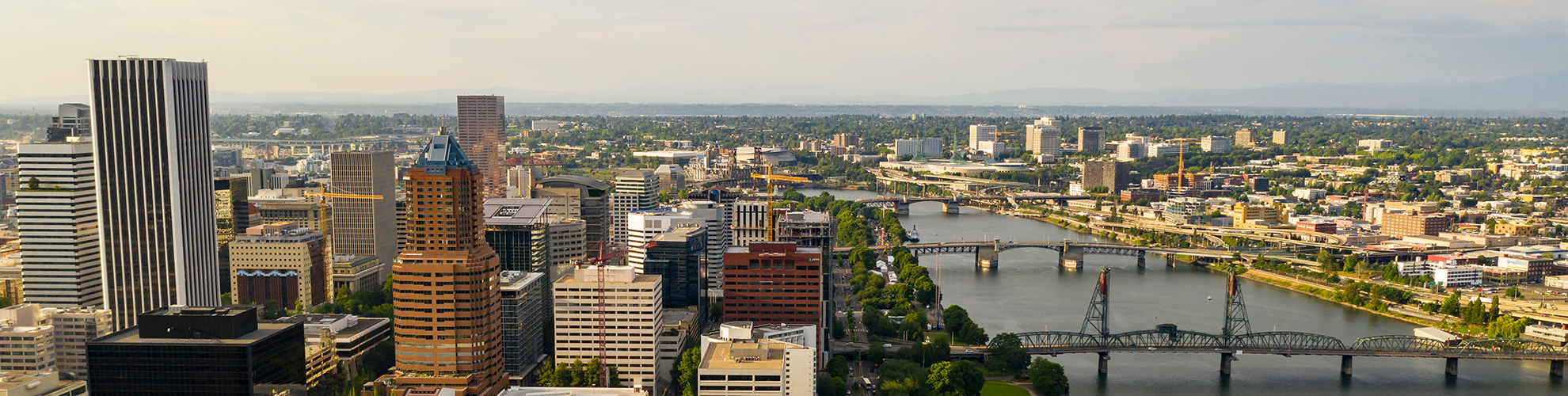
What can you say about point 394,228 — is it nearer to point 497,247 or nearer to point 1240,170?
point 497,247

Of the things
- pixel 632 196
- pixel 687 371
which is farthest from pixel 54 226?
pixel 632 196

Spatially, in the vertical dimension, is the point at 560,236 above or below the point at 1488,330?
above

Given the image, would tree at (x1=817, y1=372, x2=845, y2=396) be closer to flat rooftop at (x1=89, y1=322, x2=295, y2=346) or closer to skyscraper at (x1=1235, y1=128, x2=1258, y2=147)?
flat rooftop at (x1=89, y1=322, x2=295, y2=346)

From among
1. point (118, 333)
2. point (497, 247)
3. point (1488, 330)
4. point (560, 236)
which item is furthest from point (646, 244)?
point (1488, 330)

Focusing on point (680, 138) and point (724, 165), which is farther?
point (680, 138)

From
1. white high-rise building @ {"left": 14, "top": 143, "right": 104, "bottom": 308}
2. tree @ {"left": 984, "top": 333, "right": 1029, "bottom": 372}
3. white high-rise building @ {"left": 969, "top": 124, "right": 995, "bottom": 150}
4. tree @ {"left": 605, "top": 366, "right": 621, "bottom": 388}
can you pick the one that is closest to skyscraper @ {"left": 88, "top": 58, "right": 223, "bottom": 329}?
white high-rise building @ {"left": 14, "top": 143, "right": 104, "bottom": 308}

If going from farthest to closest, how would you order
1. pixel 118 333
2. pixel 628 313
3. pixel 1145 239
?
pixel 1145 239
pixel 628 313
pixel 118 333
